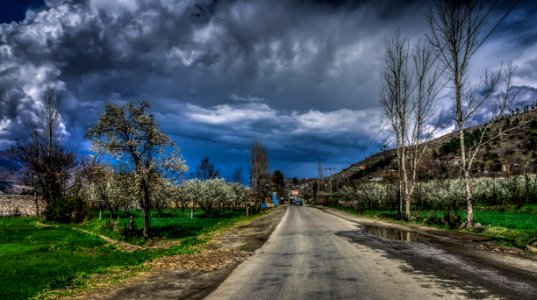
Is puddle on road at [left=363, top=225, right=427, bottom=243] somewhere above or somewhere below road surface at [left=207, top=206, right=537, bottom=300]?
below

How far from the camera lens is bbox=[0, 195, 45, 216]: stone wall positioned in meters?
56.9

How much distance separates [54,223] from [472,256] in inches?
1683

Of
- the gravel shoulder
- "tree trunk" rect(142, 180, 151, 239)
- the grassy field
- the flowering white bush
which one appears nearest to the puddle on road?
the gravel shoulder

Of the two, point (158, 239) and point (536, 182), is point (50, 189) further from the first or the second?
point (536, 182)

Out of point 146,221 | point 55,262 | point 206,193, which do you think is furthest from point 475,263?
point 206,193

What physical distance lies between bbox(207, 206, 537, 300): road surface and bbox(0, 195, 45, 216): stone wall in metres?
58.7

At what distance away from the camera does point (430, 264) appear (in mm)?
10477

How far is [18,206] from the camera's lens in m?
58.5

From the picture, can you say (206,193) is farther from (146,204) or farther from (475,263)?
(475,263)

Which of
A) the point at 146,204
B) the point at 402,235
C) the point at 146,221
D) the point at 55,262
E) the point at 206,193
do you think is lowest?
the point at 55,262

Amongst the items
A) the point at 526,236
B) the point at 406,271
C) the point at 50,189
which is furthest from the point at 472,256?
the point at 50,189

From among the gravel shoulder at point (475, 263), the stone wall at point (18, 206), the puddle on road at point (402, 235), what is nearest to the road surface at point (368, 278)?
the gravel shoulder at point (475, 263)

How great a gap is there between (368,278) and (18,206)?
217ft

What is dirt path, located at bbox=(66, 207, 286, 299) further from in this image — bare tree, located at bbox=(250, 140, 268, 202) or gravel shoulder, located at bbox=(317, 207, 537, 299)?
bare tree, located at bbox=(250, 140, 268, 202)
